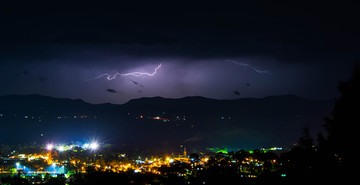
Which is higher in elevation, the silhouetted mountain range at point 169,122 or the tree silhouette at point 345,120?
the silhouetted mountain range at point 169,122

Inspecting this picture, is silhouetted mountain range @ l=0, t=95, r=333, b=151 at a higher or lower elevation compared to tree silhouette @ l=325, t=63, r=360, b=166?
higher

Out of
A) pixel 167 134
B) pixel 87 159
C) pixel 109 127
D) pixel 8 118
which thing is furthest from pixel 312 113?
pixel 8 118

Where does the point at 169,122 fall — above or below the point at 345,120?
above

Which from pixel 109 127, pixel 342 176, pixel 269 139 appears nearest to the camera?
pixel 342 176

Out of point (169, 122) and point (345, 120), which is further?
point (169, 122)

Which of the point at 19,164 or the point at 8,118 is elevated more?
the point at 8,118

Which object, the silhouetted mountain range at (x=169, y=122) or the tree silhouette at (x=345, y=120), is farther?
the silhouetted mountain range at (x=169, y=122)

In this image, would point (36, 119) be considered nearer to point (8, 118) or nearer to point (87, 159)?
point (8, 118)

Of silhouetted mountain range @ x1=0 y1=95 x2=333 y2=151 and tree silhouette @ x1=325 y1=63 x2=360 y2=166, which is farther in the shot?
silhouetted mountain range @ x1=0 y1=95 x2=333 y2=151
